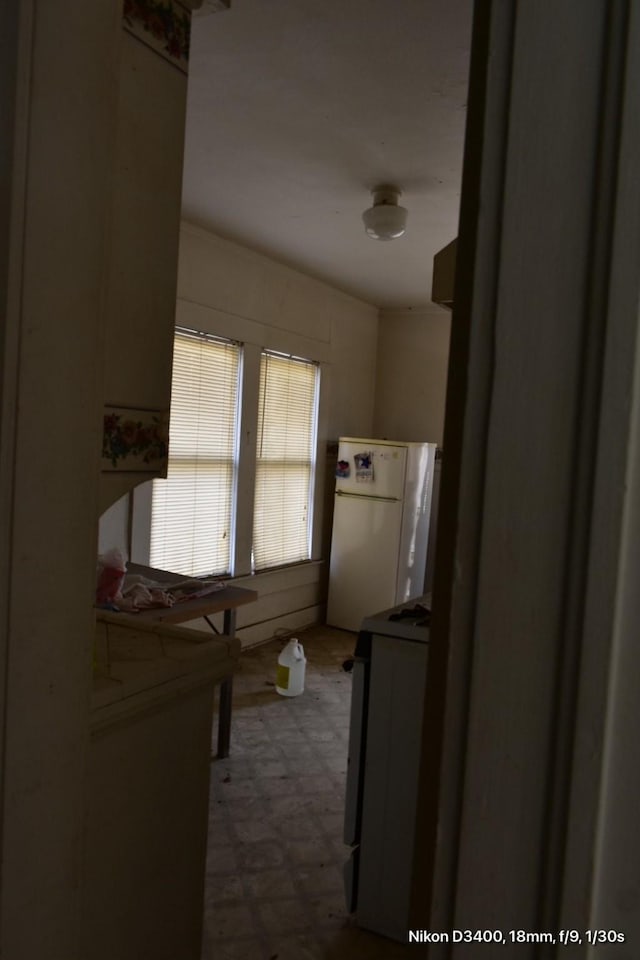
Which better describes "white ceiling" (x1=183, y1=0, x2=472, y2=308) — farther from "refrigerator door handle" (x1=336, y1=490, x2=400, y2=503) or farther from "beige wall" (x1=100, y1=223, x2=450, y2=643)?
"refrigerator door handle" (x1=336, y1=490, x2=400, y2=503)

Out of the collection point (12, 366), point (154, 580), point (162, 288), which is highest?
point (162, 288)

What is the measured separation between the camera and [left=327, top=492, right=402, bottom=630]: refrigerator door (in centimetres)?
518

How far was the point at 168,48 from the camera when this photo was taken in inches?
47.4

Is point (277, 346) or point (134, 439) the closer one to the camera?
point (134, 439)

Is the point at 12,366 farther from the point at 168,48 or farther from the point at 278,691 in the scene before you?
the point at 278,691

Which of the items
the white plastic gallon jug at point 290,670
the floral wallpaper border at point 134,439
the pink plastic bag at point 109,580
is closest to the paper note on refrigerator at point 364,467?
the white plastic gallon jug at point 290,670

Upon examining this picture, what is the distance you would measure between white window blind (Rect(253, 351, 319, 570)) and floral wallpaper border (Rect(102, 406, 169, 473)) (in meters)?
3.54

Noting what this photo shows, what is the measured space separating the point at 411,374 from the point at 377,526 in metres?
1.59

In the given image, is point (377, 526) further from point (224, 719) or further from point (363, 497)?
point (224, 719)

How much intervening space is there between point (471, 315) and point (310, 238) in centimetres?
392

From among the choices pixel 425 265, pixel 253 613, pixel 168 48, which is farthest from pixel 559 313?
pixel 253 613

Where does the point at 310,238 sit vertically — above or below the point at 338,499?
above

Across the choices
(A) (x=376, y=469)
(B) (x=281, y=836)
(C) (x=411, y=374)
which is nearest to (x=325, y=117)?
(B) (x=281, y=836)

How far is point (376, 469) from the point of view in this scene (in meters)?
5.23
